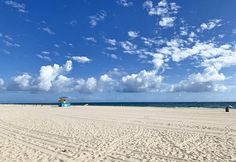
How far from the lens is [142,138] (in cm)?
1248

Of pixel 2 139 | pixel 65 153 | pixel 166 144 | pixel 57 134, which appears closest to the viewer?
pixel 65 153

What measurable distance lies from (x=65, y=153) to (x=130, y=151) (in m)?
2.58

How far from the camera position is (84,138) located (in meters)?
12.4

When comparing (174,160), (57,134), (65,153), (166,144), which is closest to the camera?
(174,160)

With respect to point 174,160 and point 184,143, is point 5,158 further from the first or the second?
point 184,143

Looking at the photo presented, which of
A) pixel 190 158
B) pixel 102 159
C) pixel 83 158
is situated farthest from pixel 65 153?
pixel 190 158

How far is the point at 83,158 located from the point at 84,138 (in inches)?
147

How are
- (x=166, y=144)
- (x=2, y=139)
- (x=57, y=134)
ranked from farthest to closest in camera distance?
(x=57, y=134) → (x=2, y=139) → (x=166, y=144)

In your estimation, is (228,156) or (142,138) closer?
(228,156)

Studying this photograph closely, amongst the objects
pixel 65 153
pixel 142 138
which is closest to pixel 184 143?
pixel 142 138

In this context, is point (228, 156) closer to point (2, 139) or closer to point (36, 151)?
point (36, 151)

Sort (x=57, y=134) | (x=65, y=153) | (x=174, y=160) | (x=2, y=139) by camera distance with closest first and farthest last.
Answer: (x=174, y=160)
(x=65, y=153)
(x=2, y=139)
(x=57, y=134)

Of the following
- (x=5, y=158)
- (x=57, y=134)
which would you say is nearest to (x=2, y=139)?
(x=57, y=134)

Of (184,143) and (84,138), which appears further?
(84,138)
